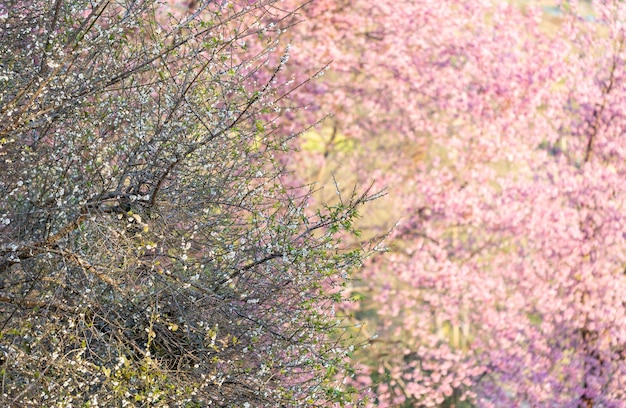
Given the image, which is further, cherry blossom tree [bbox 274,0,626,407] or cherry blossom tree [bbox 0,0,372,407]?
cherry blossom tree [bbox 274,0,626,407]

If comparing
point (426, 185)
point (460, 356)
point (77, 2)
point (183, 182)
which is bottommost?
point (183, 182)

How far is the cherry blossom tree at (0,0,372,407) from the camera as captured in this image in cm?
635

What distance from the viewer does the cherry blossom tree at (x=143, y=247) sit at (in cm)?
635

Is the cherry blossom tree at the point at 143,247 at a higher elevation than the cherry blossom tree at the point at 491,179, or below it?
below

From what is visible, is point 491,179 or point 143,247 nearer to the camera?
point 143,247

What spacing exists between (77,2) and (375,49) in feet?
34.7

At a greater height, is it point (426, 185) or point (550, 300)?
point (426, 185)

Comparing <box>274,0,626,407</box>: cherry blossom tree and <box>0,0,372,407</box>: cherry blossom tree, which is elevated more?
<box>274,0,626,407</box>: cherry blossom tree

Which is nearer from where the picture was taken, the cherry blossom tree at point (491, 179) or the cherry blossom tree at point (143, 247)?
the cherry blossom tree at point (143, 247)

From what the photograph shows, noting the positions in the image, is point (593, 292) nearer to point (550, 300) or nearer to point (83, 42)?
point (550, 300)

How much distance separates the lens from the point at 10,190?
7.10 metres

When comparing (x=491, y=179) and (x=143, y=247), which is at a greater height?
(x=491, y=179)

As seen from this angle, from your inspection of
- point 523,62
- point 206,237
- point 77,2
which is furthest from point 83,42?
point 523,62

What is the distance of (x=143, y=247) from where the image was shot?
632 centimetres
